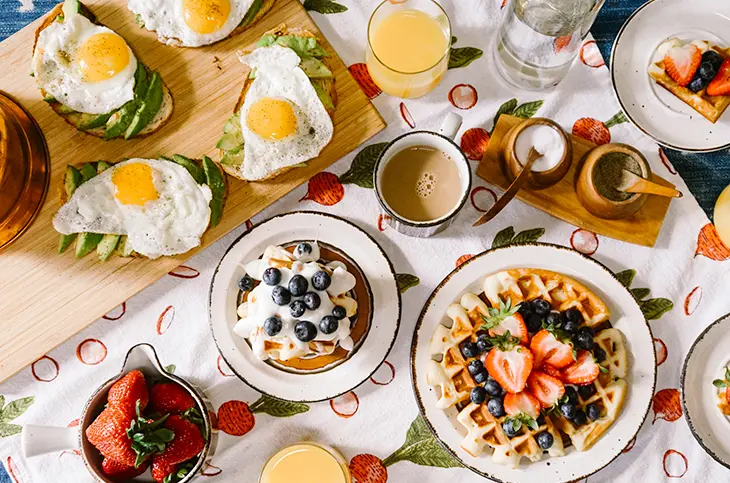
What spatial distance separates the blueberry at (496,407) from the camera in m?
2.49

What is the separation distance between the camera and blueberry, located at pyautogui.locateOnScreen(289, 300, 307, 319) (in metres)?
2.34

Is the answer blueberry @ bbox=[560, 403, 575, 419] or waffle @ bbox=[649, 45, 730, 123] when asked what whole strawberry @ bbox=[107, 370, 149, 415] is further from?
waffle @ bbox=[649, 45, 730, 123]

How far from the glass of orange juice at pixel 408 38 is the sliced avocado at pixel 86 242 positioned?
1.18 metres

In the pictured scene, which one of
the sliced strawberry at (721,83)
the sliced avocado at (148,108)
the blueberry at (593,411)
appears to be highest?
the sliced avocado at (148,108)

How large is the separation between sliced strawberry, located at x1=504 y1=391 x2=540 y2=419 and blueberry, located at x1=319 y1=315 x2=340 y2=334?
0.66m

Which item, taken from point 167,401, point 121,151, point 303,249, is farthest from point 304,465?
point 121,151

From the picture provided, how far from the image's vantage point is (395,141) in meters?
2.52

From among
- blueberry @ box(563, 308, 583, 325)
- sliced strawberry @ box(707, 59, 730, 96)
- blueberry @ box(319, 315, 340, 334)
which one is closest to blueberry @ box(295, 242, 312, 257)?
blueberry @ box(319, 315, 340, 334)

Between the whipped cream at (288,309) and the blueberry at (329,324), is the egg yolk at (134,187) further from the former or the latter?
the blueberry at (329,324)

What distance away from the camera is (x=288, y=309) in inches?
94.0

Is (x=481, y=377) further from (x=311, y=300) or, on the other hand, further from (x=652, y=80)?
(x=652, y=80)

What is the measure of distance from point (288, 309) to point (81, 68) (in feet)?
3.87

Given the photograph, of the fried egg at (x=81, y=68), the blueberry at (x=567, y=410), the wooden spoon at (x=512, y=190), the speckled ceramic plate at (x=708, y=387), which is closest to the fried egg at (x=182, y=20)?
the fried egg at (x=81, y=68)

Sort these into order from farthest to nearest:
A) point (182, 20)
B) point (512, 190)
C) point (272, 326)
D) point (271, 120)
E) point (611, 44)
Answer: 1. point (611, 44)
2. point (182, 20)
3. point (271, 120)
4. point (512, 190)
5. point (272, 326)
